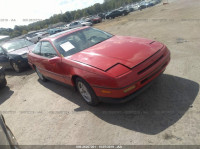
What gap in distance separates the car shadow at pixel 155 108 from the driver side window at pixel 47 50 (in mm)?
1312

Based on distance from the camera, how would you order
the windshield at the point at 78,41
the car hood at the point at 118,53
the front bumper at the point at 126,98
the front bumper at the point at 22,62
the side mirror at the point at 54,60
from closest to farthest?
1. the front bumper at the point at 126,98
2. the car hood at the point at 118,53
3. the side mirror at the point at 54,60
4. the windshield at the point at 78,41
5. the front bumper at the point at 22,62

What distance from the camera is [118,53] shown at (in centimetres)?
312

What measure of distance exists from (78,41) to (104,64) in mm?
1363

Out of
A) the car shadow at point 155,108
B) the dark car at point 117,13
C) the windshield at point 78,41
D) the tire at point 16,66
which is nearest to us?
the car shadow at point 155,108

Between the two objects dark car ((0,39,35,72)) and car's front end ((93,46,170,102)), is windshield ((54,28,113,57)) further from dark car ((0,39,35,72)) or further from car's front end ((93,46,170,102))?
dark car ((0,39,35,72))

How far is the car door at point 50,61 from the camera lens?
11.9ft

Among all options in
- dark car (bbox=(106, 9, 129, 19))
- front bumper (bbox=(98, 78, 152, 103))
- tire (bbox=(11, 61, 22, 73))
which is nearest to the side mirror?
front bumper (bbox=(98, 78, 152, 103))

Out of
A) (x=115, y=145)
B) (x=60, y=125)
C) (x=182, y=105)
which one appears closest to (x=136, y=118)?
(x=115, y=145)

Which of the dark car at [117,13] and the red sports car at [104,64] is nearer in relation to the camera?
the red sports car at [104,64]

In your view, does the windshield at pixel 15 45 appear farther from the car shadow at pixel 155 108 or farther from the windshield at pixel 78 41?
the car shadow at pixel 155 108

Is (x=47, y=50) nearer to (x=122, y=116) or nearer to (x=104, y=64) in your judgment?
(x=104, y=64)

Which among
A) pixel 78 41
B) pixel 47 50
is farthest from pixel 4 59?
pixel 78 41

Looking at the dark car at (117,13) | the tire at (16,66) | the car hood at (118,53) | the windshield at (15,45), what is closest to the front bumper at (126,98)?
the car hood at (118,53)

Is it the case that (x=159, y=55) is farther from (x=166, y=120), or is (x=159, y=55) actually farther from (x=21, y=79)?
(x=21, y=79)
